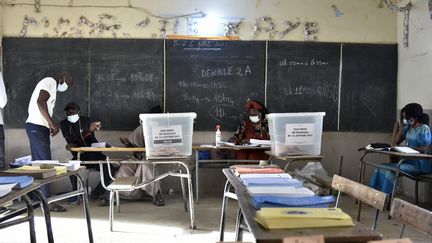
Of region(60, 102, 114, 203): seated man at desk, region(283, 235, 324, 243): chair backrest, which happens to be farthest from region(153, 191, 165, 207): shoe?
region(283, 235, 324, 243): chair backrest

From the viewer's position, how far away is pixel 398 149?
15.0 ft

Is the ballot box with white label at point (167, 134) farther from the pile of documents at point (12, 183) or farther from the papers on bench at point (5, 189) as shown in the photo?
the papers on bench at point (5, 189)

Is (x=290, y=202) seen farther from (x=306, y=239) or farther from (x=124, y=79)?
(x=124, y=79)

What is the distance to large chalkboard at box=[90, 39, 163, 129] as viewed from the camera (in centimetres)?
594

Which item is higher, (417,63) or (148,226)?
(417,63)

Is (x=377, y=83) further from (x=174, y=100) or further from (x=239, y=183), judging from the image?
(x=239, y=183)

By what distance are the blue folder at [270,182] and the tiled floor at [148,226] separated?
1680 millimetres

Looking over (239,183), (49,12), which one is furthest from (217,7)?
(239,183)

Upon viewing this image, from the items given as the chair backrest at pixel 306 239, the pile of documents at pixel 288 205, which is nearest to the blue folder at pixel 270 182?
the pile of documents at pixel 288 205

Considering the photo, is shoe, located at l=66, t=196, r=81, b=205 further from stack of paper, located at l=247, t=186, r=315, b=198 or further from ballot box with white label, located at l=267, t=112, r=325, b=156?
stack of paper, located at l=247, t=186, r=315, b=198

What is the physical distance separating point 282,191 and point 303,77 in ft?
14.5

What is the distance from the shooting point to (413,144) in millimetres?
4949

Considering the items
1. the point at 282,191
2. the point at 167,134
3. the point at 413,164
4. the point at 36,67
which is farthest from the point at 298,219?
the point at 36,67

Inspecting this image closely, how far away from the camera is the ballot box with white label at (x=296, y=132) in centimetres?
437
